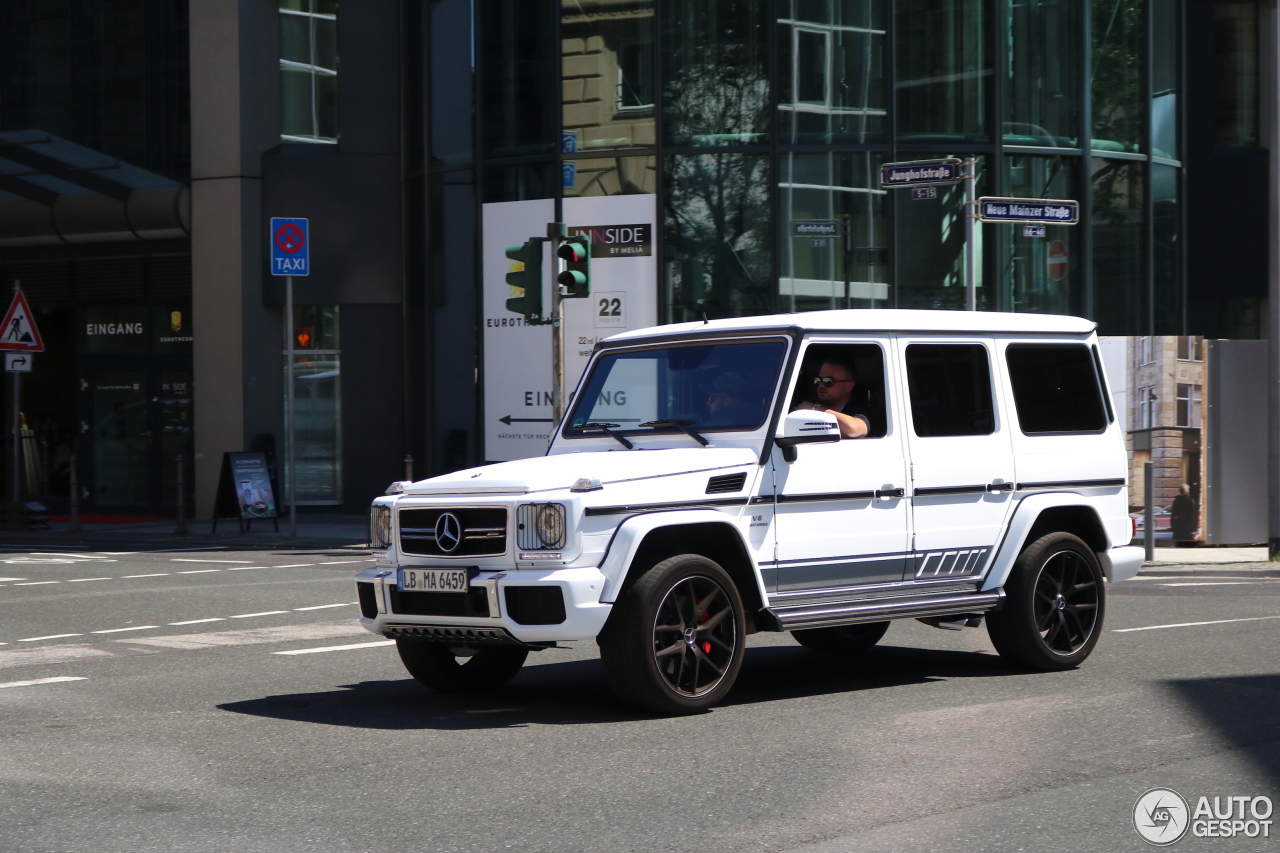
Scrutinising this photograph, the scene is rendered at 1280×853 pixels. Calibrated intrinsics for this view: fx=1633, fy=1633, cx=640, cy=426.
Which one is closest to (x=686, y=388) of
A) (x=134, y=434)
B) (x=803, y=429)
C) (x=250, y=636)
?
(x=803, y=429)

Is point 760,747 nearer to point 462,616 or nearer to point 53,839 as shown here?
point 462,616

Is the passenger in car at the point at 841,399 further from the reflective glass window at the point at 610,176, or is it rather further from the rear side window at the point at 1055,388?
the reflective glass window at the point at 610,176

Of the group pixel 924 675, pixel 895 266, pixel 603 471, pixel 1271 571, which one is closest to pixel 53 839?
pixel 603 471

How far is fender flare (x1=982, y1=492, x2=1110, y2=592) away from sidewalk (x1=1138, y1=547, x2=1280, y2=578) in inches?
318

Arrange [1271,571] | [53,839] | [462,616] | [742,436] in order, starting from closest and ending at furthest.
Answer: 1. [53,839]
2. [462,616]
3. [742,436]
4. [1271,571]

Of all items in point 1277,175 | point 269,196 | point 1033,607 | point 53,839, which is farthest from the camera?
point 269,196

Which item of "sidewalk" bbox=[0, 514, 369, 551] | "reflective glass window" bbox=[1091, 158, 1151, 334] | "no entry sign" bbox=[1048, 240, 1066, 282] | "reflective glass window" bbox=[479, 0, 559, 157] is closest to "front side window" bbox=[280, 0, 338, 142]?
"reflective glass window" bbox=[479, 0, 559, 157]

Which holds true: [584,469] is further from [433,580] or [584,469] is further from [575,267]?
[575,267]

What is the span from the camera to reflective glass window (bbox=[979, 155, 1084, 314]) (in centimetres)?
2309

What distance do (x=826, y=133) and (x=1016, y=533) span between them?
46.9ft

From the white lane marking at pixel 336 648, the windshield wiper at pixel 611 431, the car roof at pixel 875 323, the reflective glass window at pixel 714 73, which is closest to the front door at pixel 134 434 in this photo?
the reflective glass window at pixel 714 73

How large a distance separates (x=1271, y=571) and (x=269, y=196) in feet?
52.7

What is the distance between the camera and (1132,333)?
24219mm

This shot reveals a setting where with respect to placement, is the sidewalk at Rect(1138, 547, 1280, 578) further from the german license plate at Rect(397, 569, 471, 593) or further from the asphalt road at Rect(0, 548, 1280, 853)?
the german license plate at Rect(397, 569, 471, 593)
